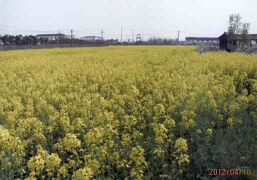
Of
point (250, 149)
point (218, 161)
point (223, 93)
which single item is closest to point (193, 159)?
point (218, 161)

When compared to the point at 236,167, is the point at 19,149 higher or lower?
higher

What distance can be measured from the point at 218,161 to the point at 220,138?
2.20ft

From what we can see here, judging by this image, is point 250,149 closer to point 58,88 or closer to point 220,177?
point 220,177

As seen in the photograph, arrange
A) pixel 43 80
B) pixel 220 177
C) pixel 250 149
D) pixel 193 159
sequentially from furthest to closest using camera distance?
pixel 43 80
pixel 193 159
pixel 250 149
pixel 220 177

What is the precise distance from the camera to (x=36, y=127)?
3.89m
